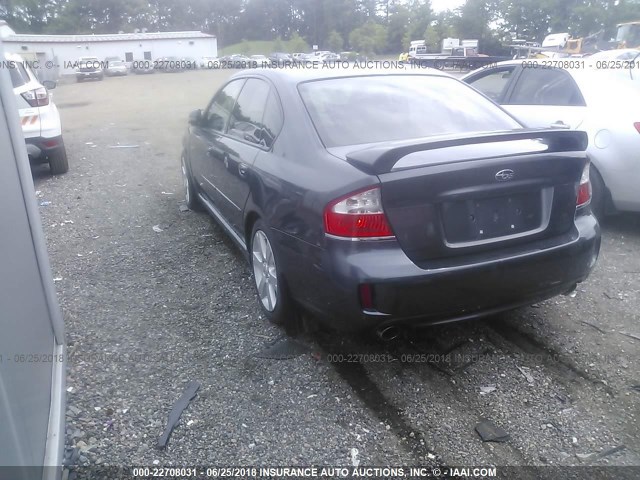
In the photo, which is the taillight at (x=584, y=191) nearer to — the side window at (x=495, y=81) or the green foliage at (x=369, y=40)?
the side window at (x=495, y=81)

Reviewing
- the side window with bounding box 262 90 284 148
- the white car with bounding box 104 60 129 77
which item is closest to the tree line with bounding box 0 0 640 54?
the white car with bounding box 104 60 129 77

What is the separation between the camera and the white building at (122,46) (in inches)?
1811

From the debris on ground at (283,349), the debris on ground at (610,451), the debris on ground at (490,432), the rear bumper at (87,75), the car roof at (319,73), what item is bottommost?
the rear bumper at (87,75)

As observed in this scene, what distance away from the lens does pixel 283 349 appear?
337 cm

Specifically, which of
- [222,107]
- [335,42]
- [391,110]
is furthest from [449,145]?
[335,42]

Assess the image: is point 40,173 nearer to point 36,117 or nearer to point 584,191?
point 36,117

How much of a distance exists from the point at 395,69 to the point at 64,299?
3031 millimetres

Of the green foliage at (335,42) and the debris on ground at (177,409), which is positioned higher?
the green foliage at (335,42)

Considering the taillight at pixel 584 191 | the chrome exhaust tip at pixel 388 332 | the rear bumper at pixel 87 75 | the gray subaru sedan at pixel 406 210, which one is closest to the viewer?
the gray subaru sedan at pixel 406 210

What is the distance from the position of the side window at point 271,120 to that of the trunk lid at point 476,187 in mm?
916

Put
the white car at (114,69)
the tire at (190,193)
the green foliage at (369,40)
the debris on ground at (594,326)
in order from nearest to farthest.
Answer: the debris on ground at (594,326) → the tire at (190,193) → the green foliage at (369,40) → the white car at (114,69)

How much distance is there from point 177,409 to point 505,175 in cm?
205

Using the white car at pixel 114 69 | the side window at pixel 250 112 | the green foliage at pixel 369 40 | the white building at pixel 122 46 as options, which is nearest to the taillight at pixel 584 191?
the side window at pixel 250 112

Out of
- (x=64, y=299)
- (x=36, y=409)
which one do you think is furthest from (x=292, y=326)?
(x=64, y=299)
